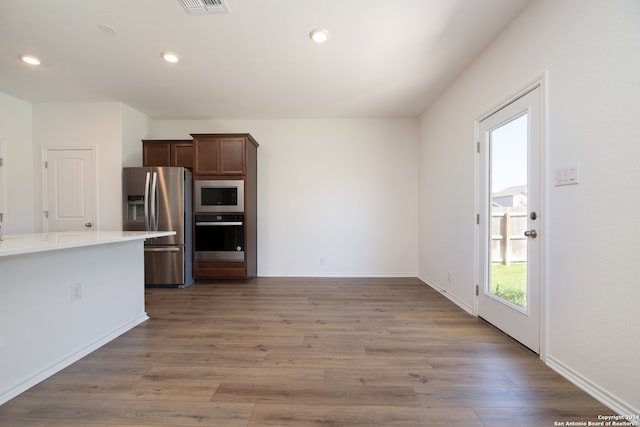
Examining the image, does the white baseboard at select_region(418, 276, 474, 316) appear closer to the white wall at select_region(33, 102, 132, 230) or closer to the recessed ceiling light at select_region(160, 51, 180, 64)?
the recessed ceiling light at select_region(160, 51, 180, 64)

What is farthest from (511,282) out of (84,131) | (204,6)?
(84,131)

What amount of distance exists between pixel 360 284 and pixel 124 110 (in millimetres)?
4394

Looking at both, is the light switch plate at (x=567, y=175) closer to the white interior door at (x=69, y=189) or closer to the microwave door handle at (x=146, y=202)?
the microwave door handle at (x=146, y=202)

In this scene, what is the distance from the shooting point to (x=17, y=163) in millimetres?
3586

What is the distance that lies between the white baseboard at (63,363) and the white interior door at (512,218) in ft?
11.1

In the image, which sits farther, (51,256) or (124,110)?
(124,110)

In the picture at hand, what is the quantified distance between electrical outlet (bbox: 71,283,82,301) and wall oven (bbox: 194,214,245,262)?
1868mm

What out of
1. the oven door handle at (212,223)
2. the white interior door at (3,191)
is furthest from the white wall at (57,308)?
the white interior door at (3,191)

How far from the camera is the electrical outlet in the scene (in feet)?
6.22

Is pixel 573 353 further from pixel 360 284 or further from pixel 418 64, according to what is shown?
pixel 418 64

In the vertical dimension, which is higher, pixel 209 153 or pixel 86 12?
pixel 86 12

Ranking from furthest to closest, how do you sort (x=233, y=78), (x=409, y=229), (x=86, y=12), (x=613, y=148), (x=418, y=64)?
(x=409, y=229) < (x=233, y=78) < (x=418, y=64) < (x=86, y=12) < (x=613, y=148)

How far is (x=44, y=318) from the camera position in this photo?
169 cm

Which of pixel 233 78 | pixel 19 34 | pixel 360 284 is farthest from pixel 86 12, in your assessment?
pixel 360 284
